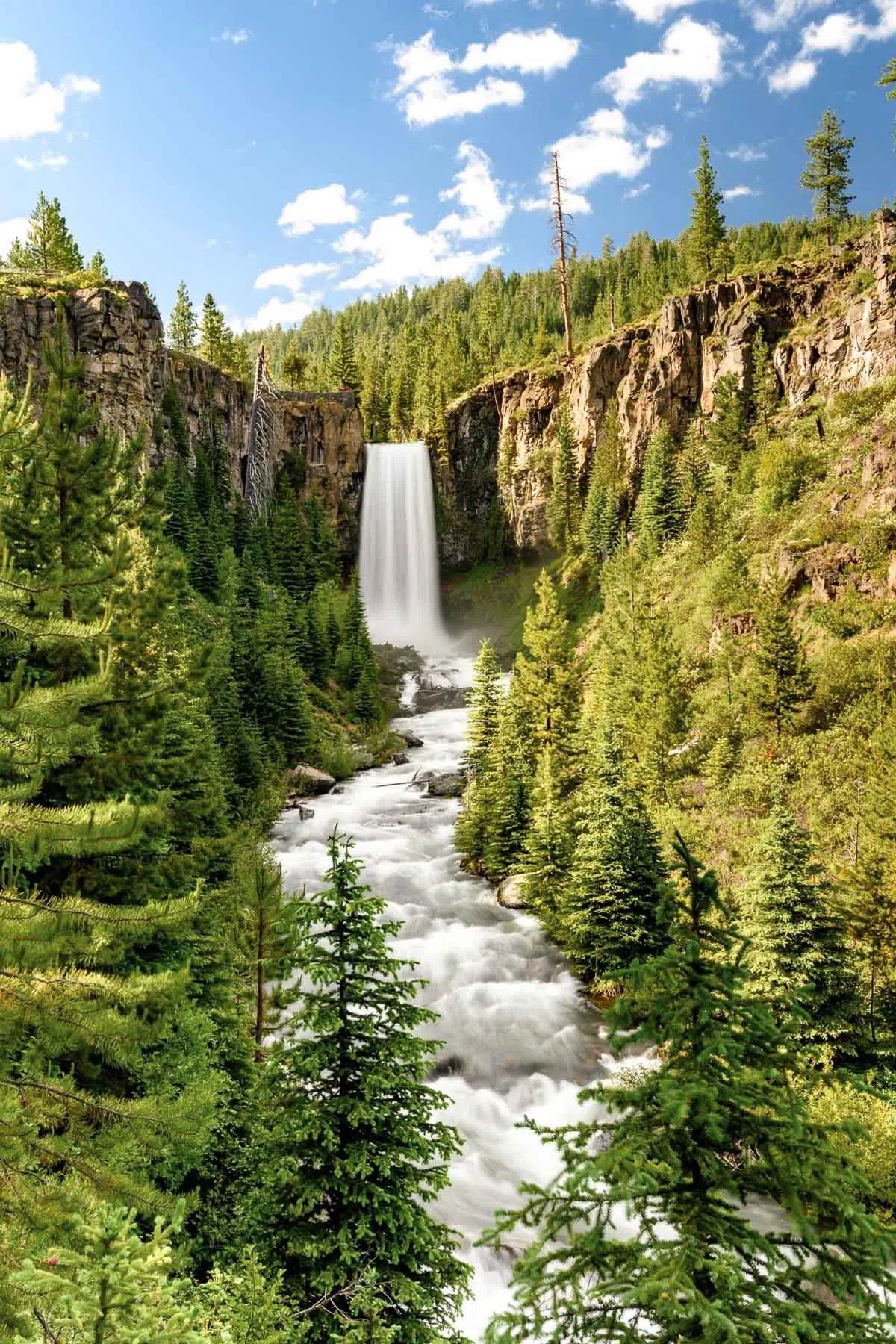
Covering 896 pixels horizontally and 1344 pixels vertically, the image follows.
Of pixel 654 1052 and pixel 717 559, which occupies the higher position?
pixel 717 559

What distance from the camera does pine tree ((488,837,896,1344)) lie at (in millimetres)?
3408

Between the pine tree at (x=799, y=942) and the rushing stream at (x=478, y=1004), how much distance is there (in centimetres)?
487

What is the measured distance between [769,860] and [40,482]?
52.4 feet

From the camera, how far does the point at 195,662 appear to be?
475 inches

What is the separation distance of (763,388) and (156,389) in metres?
45.5

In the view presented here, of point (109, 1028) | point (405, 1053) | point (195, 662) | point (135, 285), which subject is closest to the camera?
point (109, 1028)

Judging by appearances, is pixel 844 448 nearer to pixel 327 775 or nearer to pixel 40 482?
pixel 327 775

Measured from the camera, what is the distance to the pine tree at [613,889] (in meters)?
19.0

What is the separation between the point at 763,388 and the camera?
46094 mm

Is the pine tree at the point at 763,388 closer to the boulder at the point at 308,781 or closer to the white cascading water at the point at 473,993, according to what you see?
the white cascading water at the point at 473,993

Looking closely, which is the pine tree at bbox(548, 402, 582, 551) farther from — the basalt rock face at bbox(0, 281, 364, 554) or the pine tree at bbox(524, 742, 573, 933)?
the pine tree at bbox(524, 742, 573, 933)

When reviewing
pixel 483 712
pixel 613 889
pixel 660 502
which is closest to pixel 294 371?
pixel 660 502

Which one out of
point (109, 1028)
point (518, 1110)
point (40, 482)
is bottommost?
point (518, 1110)

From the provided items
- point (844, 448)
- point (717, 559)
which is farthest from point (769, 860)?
point (844, 448)
